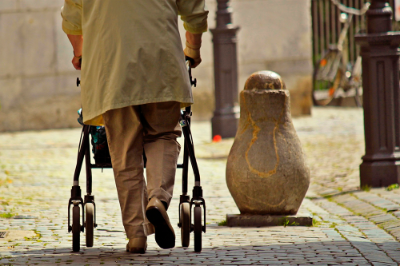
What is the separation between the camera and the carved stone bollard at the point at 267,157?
502 cm

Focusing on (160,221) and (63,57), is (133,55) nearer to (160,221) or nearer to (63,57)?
(160,221)

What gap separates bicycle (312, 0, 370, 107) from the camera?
14.4 m

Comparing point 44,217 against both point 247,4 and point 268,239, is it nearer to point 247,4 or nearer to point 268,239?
point 268,239

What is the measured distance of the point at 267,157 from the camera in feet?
16.5

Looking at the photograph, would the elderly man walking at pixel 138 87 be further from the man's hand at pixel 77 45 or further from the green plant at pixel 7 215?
the green plant at pixel 7 215

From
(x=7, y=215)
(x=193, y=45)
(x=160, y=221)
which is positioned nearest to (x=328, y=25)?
(x=7, y=215)

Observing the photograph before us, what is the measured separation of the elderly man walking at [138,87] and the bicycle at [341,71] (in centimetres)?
1093

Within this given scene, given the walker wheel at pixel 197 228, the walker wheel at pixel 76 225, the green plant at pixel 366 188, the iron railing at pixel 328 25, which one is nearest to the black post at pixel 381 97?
the green plant at pixel 366 188

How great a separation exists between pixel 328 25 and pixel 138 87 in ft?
38.5

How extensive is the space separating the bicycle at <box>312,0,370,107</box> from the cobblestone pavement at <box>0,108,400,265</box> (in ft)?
15.1

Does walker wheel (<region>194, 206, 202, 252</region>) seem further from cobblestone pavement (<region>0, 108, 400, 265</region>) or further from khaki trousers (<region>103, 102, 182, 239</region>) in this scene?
khaki trousers (<region>103, 102, 182, 239</region>)

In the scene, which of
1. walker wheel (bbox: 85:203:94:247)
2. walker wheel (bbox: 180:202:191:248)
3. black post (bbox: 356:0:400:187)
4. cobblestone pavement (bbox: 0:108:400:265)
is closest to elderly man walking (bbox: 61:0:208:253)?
walker wheel (bbox: 180:202:191:248)

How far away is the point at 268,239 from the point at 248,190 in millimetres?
658

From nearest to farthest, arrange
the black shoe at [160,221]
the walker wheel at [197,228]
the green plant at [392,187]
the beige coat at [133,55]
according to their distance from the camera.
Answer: the black shoe at [160,221] → the beige coat at [133,55] → the walker wheel at [197,228] → the green plant at [392,187]
